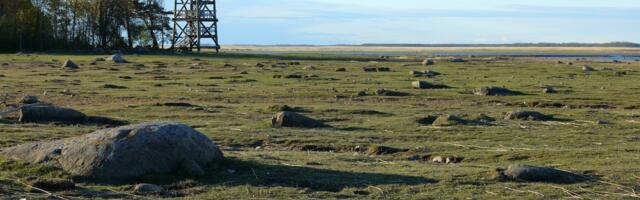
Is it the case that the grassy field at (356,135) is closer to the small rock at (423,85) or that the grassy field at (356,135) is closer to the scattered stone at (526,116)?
the scattered stone at (526,116)

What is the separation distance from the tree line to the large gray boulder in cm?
7447

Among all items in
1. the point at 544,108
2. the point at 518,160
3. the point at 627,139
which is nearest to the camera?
the point at 518,160

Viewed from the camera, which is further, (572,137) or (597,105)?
(597,105)

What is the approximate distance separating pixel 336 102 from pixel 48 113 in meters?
11.6

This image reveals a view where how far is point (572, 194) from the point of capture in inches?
508

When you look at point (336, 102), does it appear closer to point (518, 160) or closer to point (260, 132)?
point (260, 132)

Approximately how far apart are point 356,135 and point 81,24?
248ft

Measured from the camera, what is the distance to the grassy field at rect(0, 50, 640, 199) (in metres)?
13.3

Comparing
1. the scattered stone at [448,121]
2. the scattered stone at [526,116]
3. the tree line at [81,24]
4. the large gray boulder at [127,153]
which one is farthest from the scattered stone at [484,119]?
the tree line at [81,24]

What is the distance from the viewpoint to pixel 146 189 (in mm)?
12898

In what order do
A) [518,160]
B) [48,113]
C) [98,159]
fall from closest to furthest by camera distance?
[98,159] < [518,160] < [48,113]

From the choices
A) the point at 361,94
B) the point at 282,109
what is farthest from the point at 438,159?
the point at 361,94

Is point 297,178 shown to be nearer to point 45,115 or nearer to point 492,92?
point 45,115

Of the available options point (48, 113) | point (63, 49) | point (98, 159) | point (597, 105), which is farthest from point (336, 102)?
point (63, 49)
